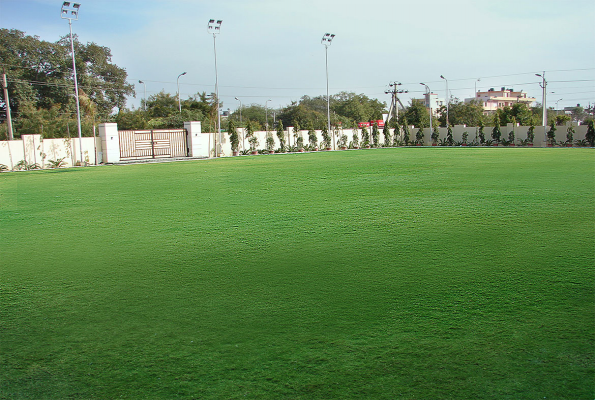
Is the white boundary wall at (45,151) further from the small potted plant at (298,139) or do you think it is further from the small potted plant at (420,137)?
the small potted plant at (420,137)

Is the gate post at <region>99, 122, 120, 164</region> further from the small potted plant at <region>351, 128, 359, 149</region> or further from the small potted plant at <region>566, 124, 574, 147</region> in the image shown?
the small potted plant at <region>566, 124, 574, 147</region>

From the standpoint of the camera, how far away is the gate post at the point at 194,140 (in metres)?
34.9

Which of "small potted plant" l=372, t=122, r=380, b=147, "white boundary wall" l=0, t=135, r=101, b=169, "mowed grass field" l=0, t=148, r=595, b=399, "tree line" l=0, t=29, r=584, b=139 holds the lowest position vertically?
"mowed grass field" l=0, t=148, r=595, b=399

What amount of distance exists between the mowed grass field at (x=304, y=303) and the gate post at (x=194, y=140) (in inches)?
983

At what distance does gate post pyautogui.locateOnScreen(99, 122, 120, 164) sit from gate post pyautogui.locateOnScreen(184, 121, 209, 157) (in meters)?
5.48

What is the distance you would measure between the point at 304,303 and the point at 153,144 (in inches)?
1211

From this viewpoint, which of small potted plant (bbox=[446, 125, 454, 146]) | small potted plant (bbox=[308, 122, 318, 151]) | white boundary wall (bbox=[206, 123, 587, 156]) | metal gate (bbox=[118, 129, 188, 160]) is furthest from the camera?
small potted plant (bbox=[446, 125, 454, 146])

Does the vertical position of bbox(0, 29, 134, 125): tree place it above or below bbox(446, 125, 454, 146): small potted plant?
above

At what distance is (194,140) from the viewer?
35.0 metres

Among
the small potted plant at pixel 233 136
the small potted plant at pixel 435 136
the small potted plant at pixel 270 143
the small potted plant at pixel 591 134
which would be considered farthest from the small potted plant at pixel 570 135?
the small potted plant at pixel 233 136

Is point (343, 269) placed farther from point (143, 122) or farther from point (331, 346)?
point (143, 122)

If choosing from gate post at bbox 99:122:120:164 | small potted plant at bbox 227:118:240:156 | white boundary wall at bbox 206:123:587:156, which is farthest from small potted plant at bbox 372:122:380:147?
gate post at bbox 99:122:120:164

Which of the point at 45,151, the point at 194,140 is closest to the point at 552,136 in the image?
the point at 194,140

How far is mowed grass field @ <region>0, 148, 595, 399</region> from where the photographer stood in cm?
341
